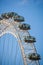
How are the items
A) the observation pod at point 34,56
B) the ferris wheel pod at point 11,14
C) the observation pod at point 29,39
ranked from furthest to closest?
the ferris wheel pod at point 11,14
the observation pod at point 29,39
the observation pod at point 34,56

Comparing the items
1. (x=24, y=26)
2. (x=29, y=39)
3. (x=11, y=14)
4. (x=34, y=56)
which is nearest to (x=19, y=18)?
(x=24, y=26)

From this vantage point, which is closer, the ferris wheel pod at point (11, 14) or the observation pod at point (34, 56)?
the observation pod at point (34, 56)

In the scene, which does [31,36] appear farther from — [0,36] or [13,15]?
[0,36]

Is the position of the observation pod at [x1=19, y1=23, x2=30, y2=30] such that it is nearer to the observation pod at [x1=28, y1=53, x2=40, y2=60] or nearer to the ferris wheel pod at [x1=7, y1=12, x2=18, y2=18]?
the ferris wheel pod at [x1=7, y1=12, x2=18, y2=18]

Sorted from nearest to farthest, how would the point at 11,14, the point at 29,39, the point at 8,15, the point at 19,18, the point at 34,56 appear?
1. the point at 34,56
2. the point at 29,39
3. the point at 19,18
4. the point at 11,14
5. the point at 8,15

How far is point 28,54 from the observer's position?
32.4 ft

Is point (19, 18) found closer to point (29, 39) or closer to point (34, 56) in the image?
point (29, 39)

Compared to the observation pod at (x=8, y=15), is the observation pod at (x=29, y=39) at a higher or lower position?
lower

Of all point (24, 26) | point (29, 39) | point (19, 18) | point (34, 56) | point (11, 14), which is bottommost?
point (34, 56)

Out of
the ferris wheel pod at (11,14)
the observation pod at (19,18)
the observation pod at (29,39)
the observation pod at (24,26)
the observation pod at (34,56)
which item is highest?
the ferris wheel pod at (11,14)

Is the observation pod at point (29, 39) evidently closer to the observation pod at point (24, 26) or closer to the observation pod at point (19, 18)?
the observation pod at point (24, 26)

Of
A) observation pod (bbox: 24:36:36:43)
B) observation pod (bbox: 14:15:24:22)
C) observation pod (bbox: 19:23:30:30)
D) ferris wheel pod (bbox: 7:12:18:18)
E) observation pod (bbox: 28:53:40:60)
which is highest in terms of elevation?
ferris wheel pod (bbox: 7:12:18:18)

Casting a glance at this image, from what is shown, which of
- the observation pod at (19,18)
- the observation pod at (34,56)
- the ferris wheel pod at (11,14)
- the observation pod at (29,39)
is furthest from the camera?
the ferris wheel pod at (11,14)

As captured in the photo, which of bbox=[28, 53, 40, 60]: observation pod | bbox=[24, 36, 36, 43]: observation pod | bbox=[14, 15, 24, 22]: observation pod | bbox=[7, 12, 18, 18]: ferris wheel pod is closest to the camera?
bbox=[28, 53, 40, 60]: observation pod
